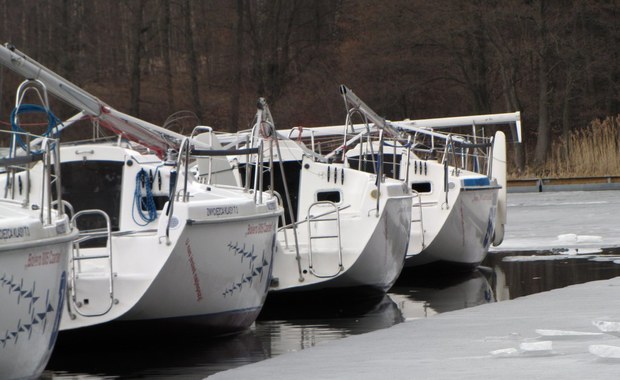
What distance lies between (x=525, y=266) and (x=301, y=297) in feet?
13.8

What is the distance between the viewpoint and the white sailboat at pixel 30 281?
7520 millimetres

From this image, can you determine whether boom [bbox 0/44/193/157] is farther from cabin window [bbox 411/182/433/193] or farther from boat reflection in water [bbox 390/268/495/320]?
cabin window [bbox 411/182/433/193]

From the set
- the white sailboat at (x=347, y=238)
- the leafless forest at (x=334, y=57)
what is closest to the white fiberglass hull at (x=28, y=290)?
the white sailboat at (x=347, y=238)

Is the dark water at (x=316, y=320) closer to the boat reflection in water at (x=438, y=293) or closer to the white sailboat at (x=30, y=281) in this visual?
the boat reflection in water at (x=438, y=293)

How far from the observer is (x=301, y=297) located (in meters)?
13.6

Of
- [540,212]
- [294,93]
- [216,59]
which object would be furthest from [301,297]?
[216,59]

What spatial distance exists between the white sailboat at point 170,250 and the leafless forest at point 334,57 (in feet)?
79.2

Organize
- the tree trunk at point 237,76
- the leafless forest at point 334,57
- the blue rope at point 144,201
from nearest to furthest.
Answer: the blue rope at point 144,201 < the leafless forest at point 334,57 < the tree trunk at point 237,76

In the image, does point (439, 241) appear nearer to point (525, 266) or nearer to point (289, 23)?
point (525, 266)

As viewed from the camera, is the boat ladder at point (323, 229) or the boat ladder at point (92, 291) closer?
the boat ladder at point (92, 291)

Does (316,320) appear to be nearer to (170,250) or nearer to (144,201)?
(144,201)

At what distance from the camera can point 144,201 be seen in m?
12.2

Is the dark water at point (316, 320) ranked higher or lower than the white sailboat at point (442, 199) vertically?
lower

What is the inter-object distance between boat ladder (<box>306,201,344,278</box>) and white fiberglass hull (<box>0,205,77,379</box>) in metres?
4.83
